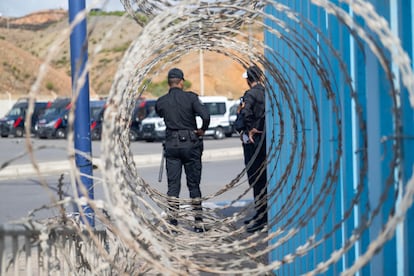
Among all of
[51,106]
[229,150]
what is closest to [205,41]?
[229,150]

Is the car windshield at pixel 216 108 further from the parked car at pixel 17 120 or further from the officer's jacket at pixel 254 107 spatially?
the officer's jacket at pixel 254 107

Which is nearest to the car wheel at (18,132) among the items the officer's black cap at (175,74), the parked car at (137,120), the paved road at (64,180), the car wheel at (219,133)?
the parked car at (137,120)

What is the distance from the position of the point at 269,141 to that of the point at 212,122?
97.8 ft

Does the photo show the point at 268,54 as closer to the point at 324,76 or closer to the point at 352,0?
the point at 324,76

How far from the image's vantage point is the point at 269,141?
7.19 m

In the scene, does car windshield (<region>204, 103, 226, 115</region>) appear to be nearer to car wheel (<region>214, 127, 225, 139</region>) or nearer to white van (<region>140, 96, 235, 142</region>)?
white van (<region>140, 96, 235, 142</region>)


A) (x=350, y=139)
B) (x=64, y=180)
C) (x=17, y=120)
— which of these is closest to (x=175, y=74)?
(x=350, y=139)

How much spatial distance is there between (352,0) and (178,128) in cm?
581

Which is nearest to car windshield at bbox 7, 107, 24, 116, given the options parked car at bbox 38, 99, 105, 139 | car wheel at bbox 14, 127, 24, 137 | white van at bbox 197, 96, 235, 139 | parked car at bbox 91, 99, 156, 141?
car wheel at bbox 14, 127, 24, 137

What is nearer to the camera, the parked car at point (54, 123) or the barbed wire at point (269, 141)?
the barbed wire at point (269, 141)

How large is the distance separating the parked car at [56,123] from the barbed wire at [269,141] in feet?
110

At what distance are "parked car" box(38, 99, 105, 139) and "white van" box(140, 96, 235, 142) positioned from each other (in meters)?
3.63

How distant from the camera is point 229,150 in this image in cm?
2519

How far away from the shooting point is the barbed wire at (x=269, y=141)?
3.26 meters
